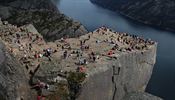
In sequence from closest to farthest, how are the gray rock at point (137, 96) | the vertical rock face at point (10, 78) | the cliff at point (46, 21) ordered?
the vertical rock face at point (10, 78) → the gray rock at point (137, 96) → the cliff at point (46, 21)

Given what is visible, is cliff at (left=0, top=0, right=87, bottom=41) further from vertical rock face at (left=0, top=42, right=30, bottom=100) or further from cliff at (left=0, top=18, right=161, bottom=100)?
vertical rock face at (left=0, top=42, right=30, bottom=100)

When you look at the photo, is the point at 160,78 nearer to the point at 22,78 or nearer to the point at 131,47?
the point at 131,47

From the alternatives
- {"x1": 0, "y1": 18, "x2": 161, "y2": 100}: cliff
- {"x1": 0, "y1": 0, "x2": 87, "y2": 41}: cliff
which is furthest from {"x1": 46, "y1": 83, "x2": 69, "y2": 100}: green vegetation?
{"x1": 0, "y1": 0, "x2": 87, "y2": 41}: cliff

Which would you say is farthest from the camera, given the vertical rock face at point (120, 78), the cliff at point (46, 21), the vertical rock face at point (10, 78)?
the cliff at point (46, 21)

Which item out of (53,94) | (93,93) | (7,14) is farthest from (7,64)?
(7,14)

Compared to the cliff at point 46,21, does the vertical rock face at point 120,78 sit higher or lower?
lower

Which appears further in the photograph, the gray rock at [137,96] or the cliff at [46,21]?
the cliff at [46,21]

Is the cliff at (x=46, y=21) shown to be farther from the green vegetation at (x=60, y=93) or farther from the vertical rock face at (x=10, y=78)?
the vertical rock face at (x=10, y=78)

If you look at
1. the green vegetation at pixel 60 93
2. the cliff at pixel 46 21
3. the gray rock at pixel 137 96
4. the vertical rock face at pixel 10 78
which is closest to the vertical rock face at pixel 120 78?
the gray rock at pixel 137 96
